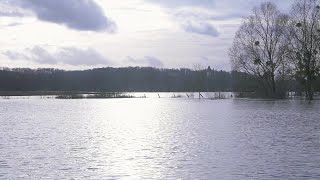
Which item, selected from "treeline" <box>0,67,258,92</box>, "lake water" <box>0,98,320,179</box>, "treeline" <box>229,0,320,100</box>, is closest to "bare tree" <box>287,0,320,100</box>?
"treeline" <box>229,0,320,100</box>

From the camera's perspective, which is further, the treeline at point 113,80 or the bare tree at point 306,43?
the treeline at point 113,80

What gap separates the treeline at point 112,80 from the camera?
5664 inches

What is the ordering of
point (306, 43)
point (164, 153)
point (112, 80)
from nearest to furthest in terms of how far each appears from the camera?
point (164, 153) → point (306, 43) → point (112, 80)

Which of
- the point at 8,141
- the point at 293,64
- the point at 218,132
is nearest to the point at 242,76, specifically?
the point at 293,64

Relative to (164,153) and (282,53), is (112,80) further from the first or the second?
(164,153)

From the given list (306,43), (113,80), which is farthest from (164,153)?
(113,80)

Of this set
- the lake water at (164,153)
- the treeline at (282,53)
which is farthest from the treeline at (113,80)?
the lake water at (164,153)

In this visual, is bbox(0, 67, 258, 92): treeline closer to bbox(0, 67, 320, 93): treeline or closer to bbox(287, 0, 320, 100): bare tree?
bbox(0, 67, 320, 93): treeline

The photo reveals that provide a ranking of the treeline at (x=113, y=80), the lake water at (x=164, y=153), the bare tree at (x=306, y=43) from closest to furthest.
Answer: the lake water at (x=164, y=153) → the bare tree at (x=306, y=43) → the treeline at (x=113, y=80)

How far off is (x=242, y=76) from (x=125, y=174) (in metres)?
64.1

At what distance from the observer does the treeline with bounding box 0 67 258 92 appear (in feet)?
472

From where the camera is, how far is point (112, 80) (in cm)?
17950

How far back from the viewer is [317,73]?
64.4 meters

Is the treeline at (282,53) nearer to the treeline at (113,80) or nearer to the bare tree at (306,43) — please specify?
the bare tree at (306,43)
